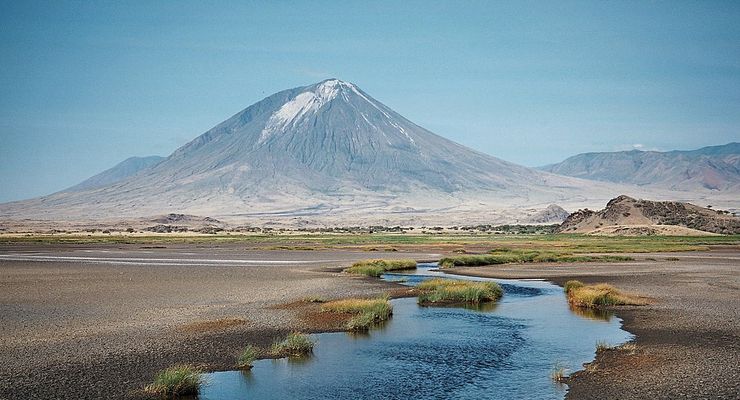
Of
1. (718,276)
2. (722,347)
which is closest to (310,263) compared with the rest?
(718,276)

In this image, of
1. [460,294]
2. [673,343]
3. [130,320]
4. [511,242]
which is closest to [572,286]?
[460,294]

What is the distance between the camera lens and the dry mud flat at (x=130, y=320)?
15.7 metres

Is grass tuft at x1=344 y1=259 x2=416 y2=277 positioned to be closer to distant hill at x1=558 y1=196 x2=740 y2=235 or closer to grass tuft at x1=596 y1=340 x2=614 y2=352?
grass tuft at x1=596 y1=340 x2=614 y2=352

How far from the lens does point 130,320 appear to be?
23031 millimetres

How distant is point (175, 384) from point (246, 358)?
2921 mm

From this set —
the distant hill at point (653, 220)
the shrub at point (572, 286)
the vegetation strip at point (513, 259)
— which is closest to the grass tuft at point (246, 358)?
the shrub at point (572, 286)

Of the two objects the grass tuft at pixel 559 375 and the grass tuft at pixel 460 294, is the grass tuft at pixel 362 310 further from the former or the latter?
the grass tuft at pixel 559 375

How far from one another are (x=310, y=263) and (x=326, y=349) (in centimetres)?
3298

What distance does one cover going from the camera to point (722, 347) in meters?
18.8

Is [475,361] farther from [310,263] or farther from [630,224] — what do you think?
[630,224]

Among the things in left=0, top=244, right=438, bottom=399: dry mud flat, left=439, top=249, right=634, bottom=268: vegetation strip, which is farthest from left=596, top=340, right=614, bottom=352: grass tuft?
left=439, top=249, right=634, bottom=268: vegetation strip

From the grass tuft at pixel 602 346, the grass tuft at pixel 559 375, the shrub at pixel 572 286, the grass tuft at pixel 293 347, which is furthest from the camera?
the shrub at pixel 572 286

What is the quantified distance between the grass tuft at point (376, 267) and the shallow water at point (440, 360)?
16.2 m

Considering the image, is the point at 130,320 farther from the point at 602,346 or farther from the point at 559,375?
the point at 602,346
